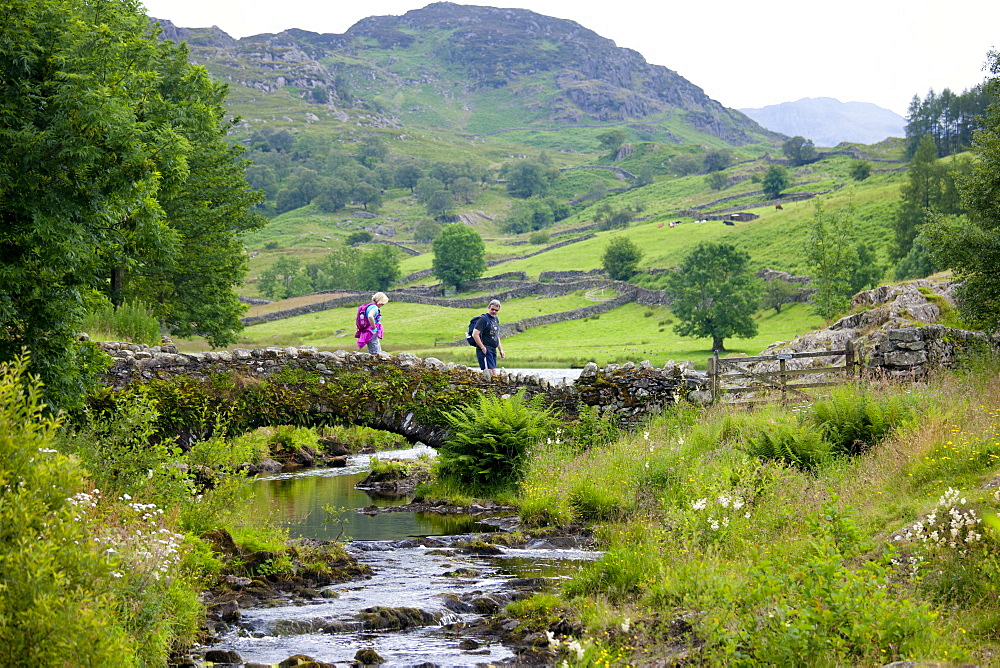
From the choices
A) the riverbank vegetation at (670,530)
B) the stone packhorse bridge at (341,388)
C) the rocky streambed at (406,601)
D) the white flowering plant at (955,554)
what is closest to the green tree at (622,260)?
the stone packhorse bridge at (341,388)

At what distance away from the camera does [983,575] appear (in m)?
6.73

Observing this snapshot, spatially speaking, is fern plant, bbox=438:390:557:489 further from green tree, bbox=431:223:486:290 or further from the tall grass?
green tree, bbox=431:223:486:290

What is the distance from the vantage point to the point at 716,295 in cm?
5831

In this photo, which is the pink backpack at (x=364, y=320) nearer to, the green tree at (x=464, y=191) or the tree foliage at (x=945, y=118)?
the tree foliage at (x=945, y=118)

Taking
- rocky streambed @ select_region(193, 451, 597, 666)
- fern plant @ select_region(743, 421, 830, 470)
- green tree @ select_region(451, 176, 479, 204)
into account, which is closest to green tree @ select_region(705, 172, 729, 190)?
green tree @ select_region(451, 176, 479, 204)

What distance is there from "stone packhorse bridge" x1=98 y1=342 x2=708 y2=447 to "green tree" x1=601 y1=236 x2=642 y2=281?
6807 centimetres

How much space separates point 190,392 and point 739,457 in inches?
418

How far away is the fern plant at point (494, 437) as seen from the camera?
56.4 ft

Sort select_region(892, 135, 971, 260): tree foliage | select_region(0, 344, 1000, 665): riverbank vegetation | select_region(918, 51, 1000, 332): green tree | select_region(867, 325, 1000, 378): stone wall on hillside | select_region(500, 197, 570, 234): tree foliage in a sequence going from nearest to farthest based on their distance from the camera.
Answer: select_region(0, 344, 1000, 665): riverbank vegetation, select_region(918, 51, 1000, 332): green tree, select_region(867, 325, 1000, 378): stone wall on hillside, select_region(892, 135, 971, 260): tree foliage, select_region(500, 197, 570, 234): tree foliage

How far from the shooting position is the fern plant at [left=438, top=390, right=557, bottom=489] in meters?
17.2

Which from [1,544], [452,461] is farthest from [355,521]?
[1,544]

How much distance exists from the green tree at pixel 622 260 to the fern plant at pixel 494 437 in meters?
69.3

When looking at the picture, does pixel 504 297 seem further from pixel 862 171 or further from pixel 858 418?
pixel 858 418

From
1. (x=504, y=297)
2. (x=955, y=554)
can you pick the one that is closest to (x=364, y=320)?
(x=955, y=554)
